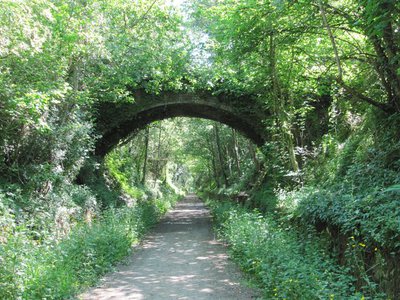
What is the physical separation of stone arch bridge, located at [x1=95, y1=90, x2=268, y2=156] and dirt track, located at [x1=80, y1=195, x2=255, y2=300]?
20.1 ft

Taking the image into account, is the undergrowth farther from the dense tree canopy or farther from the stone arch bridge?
the stone arch bridge

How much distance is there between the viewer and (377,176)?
686 centimetres

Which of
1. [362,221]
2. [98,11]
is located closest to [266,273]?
[362,221]

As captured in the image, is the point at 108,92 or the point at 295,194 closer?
the point at 295,194

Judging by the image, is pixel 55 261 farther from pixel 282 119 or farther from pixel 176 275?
pixel 282 119

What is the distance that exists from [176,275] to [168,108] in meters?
10.3

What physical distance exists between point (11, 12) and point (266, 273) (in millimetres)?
6536

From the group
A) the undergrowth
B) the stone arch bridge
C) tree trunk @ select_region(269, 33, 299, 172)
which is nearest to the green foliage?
tree trunk @ select_region(269, 33, 299, 172)

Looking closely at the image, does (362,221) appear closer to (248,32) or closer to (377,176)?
(377,176)

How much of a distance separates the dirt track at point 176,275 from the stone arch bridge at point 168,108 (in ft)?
20.1

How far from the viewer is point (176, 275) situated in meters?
7.68

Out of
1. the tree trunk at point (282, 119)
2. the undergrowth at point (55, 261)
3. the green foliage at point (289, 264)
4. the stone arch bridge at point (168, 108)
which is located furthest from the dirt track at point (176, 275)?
the stone arch bridge at point (168, 108)

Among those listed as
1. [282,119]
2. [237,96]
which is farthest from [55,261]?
[237,96]

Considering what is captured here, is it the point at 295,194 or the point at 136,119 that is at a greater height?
the point at 136,119
